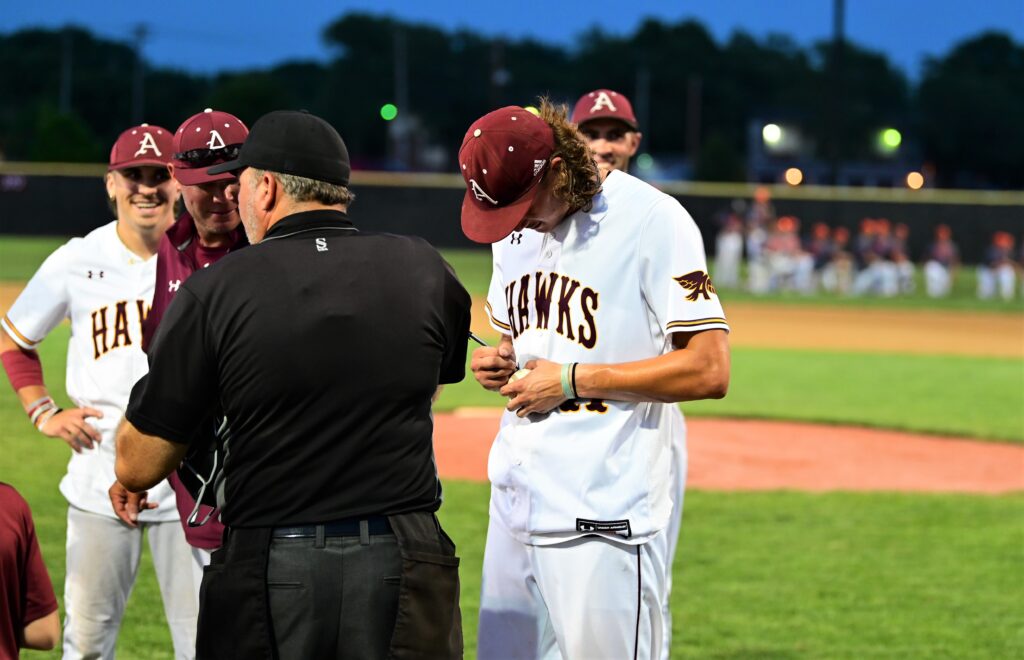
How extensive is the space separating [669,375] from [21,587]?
1.72m

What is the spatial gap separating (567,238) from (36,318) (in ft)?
7.62

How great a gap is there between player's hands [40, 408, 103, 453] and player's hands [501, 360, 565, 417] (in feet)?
6.00

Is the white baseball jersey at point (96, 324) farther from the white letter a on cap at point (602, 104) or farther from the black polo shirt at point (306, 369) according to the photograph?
the white letter a on cap at point (602, 104)

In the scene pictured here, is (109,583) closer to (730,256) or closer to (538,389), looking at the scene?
(538,389)

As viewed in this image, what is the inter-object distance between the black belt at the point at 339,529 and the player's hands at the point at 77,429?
185 centimetres

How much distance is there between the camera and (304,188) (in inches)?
125

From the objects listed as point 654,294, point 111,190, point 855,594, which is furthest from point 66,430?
point 855,594

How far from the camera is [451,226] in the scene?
136 feet

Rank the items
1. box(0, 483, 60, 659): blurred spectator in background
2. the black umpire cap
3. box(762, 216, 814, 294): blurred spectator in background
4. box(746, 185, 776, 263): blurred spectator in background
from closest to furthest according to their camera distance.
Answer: box(0, 483, 60, 659): blurred spectator in background, the black umpire cap, box(746, 185, 776, 263): blurred spectator in background, box(762, 216, 814, 294): blurred spectator in background

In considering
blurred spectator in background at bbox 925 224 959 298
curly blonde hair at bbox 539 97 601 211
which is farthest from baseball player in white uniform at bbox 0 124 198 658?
blurred spectator in background at bbox 925 224 959 298

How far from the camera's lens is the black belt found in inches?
121

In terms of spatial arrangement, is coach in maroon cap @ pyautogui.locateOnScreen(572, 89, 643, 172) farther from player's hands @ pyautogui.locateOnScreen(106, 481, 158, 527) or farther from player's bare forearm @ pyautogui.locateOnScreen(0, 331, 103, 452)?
player's hands @ pyautogui.locateOnScreen(106, 481, 158, 527)

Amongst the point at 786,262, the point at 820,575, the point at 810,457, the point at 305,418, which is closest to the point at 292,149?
the point at 305,418

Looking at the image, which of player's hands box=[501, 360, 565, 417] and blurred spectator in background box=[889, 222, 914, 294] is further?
blurred spectator in background box=[889, 222, 914, 294]
